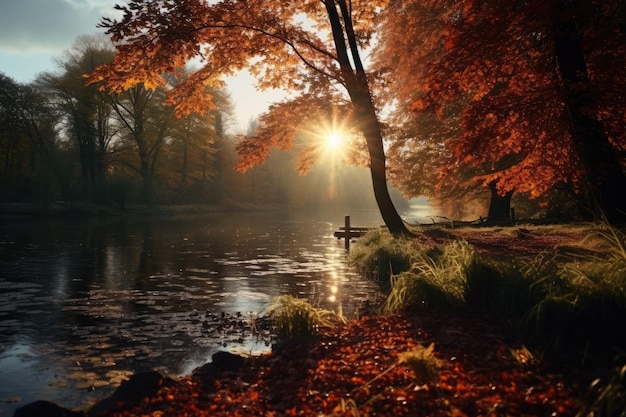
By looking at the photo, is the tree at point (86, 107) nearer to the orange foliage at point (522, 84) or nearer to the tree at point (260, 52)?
the tree at point (260, 52)

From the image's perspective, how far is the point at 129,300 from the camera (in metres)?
11.1

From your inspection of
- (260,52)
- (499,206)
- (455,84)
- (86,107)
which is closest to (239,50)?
(260,52)

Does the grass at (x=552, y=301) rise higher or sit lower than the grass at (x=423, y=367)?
higher


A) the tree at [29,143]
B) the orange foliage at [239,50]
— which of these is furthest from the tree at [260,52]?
the tree at [29,143]

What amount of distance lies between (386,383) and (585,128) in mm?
7614

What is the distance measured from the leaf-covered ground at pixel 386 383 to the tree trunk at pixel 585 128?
5.65m

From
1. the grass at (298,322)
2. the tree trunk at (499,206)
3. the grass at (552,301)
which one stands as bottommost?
the grass at (298,322)

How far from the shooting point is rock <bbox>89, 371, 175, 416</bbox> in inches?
202

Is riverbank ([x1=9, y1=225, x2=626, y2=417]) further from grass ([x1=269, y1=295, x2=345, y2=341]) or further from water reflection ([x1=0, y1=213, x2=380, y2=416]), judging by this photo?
water reflection ([x1=0, y1=213, x2=380, y2=416])

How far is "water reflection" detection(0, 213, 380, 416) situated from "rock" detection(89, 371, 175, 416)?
62 centimetres

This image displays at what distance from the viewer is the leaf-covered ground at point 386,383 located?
4391 millimetres

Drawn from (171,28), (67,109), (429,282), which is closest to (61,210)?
(67,109)

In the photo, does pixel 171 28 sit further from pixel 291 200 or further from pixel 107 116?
pixel 291 200

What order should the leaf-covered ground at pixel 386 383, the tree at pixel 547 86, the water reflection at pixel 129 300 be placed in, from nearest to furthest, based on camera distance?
the leaf-covered ground at pixel 386 383
the water reflection at pixel 129 300
the tree at pixel 547 86
